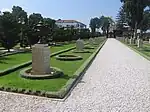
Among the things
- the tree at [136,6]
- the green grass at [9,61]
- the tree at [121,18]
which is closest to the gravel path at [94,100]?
the green grass at [9,61]

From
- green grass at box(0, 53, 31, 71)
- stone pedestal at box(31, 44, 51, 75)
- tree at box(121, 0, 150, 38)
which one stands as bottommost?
green grass at box(0, 53, 31, 71)

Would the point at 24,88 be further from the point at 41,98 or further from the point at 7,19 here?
the point at 7,19

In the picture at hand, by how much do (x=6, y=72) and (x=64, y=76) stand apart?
225 centimetres

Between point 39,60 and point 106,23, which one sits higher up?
point 106,23

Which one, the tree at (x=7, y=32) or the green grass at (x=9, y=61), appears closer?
the green grass at (x=9, y=61)

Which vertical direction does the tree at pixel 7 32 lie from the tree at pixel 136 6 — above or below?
below

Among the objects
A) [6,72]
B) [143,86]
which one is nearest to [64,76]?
[6,72]

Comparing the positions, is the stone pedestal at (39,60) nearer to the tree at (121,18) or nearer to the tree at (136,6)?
the tree at (136,6)

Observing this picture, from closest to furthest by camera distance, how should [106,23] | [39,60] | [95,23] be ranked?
[39,60] < [106,23] < [95,23]

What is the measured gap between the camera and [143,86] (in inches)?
375

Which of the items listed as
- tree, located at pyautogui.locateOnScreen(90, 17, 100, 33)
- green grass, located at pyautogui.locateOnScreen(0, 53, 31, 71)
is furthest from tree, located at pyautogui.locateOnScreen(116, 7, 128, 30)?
Answer: green grass, located at pyautogui.locateOnScreen(0, 53, 31, 71)

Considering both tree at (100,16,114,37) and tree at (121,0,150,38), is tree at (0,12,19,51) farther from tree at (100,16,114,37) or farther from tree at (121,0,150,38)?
tree at (100,16,114,37)

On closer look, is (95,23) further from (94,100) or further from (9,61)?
(94,100)

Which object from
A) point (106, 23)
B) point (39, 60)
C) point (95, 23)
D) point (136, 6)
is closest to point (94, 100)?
point (39, 60)
